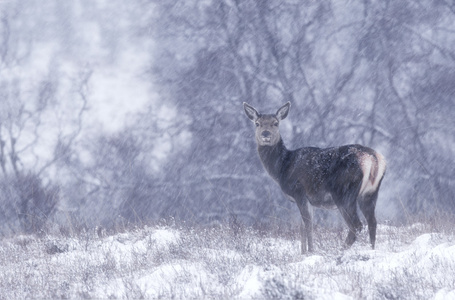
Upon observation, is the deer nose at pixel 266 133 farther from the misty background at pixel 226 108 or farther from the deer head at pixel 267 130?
the misty background at pixel 226 108

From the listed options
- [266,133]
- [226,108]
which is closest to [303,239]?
[266,133]

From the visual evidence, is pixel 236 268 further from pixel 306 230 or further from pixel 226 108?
pixel 226 108

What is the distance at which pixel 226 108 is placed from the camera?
16.4m

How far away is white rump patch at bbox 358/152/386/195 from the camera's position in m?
8.87

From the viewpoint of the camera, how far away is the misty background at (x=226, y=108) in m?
15.6

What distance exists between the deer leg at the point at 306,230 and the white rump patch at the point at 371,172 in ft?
2.56

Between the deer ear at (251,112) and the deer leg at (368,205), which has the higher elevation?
the deer ear at (251,112)

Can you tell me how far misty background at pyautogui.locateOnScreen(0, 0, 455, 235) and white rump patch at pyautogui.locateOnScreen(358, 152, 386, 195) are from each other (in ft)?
18.1

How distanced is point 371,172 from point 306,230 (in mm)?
1175

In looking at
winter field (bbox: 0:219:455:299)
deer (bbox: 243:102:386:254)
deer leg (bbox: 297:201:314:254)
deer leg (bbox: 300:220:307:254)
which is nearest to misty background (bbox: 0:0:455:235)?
deer (bbox: 243:102:386:254)

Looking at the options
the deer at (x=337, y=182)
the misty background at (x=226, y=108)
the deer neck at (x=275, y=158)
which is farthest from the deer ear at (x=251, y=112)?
the misty background at (x=226, y=108)

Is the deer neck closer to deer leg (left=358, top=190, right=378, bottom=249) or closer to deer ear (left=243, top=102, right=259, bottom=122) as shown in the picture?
deer ear (left=243, top=102, right=259, bottom=122)

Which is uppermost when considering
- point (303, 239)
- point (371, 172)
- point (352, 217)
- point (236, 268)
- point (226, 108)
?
point (226, 108)

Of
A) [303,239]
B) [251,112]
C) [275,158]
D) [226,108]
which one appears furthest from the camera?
[226,108]
